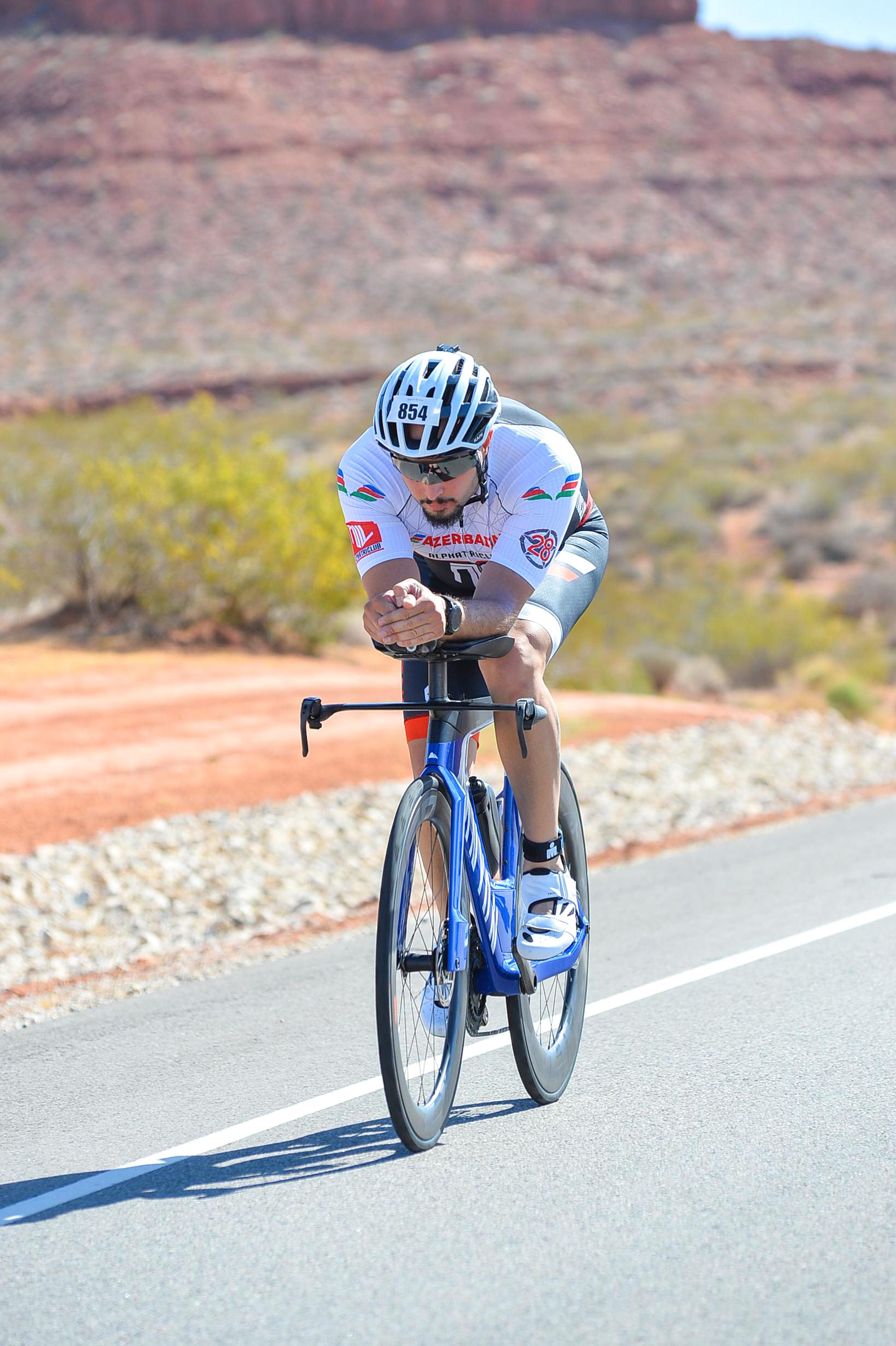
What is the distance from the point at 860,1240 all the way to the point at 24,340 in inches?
2274

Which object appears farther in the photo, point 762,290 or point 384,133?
point 384,133

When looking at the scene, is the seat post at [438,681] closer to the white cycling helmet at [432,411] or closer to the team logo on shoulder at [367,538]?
the team logo on shoulder at [367,538]

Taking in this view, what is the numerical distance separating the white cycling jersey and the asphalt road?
172 centimetres

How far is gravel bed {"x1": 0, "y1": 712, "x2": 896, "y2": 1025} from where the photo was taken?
8.22m

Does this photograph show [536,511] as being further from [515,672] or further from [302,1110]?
[302,1110]

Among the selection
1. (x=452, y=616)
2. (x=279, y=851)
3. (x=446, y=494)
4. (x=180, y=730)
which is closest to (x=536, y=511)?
(x=446, y=494)

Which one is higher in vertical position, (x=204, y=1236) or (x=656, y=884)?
(x=204, y=1236)

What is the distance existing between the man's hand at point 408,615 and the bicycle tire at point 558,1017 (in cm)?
91

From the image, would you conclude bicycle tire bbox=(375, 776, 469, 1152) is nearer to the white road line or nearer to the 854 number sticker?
the white road line

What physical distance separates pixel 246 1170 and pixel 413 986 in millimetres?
723

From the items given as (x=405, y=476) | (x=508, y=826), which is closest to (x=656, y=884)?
(x=508, y=826)

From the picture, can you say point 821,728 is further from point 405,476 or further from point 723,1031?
point 405,476

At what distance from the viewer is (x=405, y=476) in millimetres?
4410

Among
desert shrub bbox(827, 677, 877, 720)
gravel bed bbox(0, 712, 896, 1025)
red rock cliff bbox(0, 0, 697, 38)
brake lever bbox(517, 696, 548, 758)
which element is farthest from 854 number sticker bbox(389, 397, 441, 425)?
red rock cliff bbox(0, 0, 697, 38)
